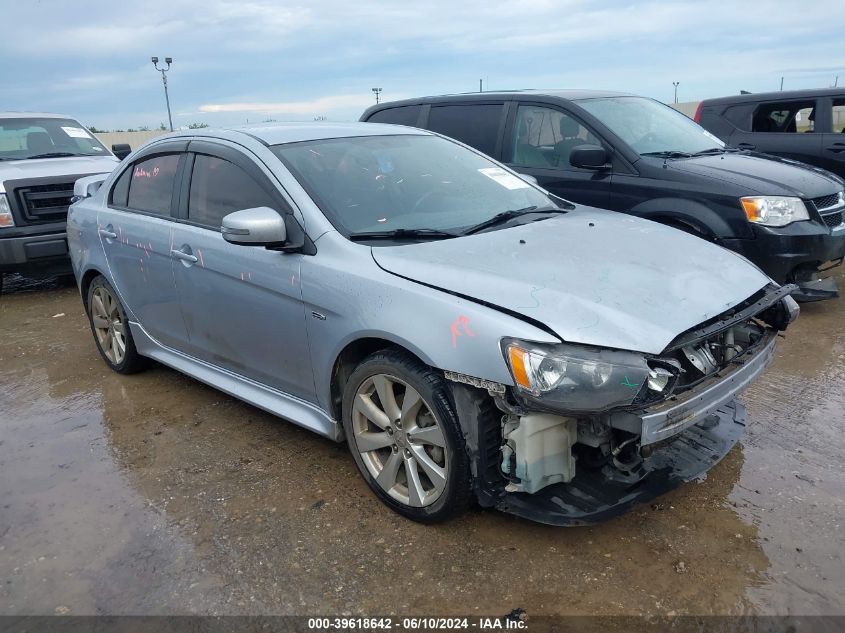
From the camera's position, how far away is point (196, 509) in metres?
3.24

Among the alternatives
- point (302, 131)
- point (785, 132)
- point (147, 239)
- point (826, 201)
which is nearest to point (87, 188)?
point (147, 239)

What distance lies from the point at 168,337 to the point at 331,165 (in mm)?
1599

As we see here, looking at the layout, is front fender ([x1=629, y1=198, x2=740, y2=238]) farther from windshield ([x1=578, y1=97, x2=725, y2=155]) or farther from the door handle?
the door handle

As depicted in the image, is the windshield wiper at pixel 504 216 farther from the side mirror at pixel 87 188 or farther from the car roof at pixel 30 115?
the car roof at pixel 30 115

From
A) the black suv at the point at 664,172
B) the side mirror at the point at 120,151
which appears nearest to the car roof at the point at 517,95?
the black suv at the point at 664,172

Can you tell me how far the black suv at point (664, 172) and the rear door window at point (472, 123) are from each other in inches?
0.4

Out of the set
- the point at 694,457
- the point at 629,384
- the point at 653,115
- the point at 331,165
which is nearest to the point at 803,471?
the point at 694,457

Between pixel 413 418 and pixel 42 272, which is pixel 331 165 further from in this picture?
pixel 42 272

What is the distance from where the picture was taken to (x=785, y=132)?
8.26 m

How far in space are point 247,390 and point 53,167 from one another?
227 inches

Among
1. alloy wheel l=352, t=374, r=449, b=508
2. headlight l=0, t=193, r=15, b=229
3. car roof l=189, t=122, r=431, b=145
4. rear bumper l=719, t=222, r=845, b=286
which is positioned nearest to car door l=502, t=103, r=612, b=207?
rear bumper l=719, t=222, r=845, b=286

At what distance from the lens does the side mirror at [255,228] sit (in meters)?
3.11

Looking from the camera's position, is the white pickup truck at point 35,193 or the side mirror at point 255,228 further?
the white pickup truck at point 35,193

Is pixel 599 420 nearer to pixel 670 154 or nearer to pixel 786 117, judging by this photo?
pixel 670 154
